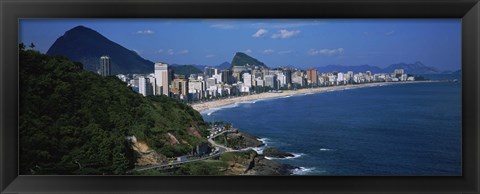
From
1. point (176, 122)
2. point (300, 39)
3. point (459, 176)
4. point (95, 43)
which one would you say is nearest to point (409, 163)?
point (459, 176)

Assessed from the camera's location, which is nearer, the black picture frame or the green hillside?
the black picture frame

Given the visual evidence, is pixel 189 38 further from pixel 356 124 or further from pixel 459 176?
pixel 459 176

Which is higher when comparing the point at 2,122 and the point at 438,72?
the point at 438,72

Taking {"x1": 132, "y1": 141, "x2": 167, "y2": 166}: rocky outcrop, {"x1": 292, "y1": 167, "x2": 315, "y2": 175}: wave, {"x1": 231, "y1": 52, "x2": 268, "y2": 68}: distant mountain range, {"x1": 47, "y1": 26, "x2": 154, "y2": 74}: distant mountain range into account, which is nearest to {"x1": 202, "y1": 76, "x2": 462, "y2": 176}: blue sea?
{"x1": 292, "y1": 167, "x2": 315, "y2": 175}: wave

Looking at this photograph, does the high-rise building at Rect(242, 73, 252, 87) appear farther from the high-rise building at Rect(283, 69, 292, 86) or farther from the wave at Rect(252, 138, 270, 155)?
the wave at Rect(252, 138, 270, 155)

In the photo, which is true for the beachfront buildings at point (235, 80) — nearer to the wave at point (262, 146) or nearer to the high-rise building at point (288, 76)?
the high-rise building at point (288, 76)

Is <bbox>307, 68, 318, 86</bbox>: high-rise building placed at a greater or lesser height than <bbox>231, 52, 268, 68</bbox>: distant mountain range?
lesser
